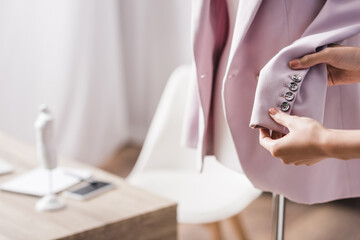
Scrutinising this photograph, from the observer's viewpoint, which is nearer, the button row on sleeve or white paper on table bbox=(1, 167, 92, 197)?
the button row on sleeve

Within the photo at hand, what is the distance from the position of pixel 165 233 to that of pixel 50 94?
72.1 inches

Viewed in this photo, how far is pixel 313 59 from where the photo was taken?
34.3 inches

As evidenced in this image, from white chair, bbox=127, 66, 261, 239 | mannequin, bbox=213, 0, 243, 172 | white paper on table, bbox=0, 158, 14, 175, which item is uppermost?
mannequin, bbox=213, 0, 243, 172

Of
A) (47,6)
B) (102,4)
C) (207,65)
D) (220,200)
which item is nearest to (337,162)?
(207,65)

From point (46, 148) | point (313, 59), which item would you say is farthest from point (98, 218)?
point (313, 59)

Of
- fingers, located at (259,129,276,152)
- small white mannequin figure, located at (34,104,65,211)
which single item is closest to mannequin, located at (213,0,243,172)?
fingers, located at (259,129,276,152)

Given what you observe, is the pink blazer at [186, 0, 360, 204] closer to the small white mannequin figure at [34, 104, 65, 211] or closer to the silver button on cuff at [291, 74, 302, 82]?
the silver button on cuff at [291, 74, 302, 82]

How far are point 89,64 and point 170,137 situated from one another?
136 cm

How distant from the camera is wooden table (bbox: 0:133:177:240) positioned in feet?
4.24

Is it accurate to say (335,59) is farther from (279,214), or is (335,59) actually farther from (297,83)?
(279,214)

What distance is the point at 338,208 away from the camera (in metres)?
2.61

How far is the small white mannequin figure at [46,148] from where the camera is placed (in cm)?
139

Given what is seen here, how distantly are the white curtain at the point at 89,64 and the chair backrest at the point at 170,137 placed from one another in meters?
1.12

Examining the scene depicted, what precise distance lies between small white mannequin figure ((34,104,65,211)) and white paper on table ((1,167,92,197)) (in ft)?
0.27
